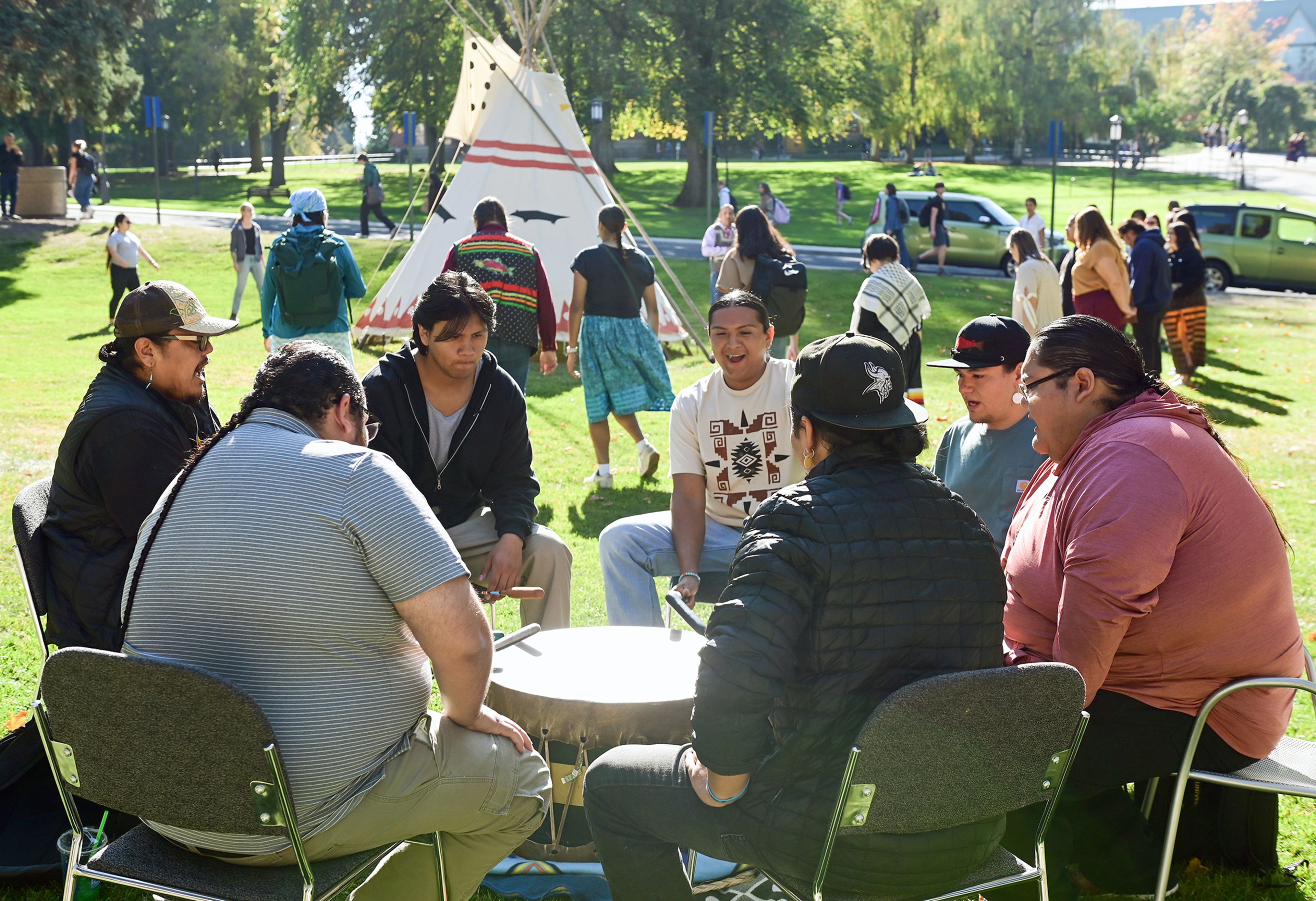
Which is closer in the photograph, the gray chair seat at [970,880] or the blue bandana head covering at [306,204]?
the gray chair seat at [970,880]

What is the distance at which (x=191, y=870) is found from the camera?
2643mm

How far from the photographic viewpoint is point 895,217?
77.8 ft

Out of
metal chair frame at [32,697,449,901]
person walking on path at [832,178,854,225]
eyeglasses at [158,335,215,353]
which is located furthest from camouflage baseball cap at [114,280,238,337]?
person walking on path at [832,178,854,225]

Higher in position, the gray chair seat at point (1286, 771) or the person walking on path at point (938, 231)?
the person walking on path at point (938, 231)

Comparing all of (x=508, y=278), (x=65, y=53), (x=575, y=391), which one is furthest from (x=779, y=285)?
(x=65, y=53)

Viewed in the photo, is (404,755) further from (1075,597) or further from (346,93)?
(346,93)

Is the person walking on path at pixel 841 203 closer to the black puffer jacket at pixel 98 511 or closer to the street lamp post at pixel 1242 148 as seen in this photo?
the street lamp post at pixel 1242 148

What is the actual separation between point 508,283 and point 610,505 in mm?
1742

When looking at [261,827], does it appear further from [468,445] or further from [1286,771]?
[1286,771]

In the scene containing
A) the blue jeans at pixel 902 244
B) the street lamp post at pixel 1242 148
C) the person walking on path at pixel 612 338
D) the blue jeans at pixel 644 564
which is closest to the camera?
the blue jeans at pixel 644 564

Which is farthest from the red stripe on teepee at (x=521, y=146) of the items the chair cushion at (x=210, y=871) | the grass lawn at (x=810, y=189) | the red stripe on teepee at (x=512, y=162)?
the grass lawn at (x=810, y=189)

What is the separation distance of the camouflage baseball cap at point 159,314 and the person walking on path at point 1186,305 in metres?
12.2

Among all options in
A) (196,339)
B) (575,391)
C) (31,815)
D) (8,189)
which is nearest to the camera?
(31,815)

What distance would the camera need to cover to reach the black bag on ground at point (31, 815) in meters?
3.39
